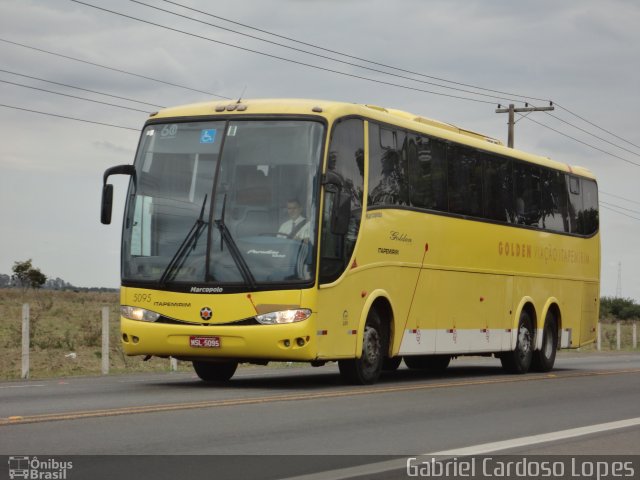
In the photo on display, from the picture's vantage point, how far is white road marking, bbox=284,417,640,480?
9078 millimetres

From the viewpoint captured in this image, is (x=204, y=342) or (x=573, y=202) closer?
(x=204, y=342)

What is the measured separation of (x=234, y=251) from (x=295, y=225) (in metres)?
0.85

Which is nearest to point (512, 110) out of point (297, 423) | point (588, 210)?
point (588, 210)

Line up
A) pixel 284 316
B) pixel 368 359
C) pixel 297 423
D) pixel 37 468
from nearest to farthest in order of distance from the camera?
1. pixel 37 468
2. pixel 297 423
3. pixel 284 316
4. pixel 368 359

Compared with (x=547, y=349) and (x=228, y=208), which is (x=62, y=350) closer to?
(x=547, y=349)

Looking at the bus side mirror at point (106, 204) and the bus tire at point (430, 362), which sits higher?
the bus side mirror at point (106, 204)

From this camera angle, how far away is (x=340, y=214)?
17156 millimetres

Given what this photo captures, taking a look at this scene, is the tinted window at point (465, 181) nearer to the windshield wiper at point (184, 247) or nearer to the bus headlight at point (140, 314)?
the windshield wiper at point (184, 247)

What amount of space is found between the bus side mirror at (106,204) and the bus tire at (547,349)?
34.4 ft

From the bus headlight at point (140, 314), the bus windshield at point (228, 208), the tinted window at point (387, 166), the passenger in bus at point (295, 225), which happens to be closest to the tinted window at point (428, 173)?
the tinted window at point (387, 166)

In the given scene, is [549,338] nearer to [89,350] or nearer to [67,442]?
[89,350]

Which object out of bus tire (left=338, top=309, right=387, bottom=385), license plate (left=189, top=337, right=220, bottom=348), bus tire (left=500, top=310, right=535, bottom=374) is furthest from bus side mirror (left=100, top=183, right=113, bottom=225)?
bus tire (left=500, top=310, right=535, bottom=374)

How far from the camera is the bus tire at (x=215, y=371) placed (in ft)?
63.4

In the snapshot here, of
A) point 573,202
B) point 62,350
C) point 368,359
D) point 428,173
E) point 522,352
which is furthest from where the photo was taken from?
point 62,350
